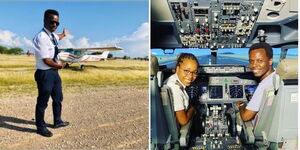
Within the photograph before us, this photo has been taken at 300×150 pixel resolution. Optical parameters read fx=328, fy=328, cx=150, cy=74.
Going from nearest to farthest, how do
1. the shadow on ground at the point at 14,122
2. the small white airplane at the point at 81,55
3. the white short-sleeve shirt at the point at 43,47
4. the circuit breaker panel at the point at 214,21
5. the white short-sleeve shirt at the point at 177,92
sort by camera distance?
1. the circuit breaker panel at the point at 214,21
2. the white short-sleeve shirt at the point at 177,92
3. the white short-sleeve shirt at the point at 43,47
4. the shadow on ground at the point at 14,122
5. the small white airplane at the point at 81,55

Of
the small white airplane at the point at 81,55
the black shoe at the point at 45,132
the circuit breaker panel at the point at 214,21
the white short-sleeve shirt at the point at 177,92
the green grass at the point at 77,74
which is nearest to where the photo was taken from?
the circuit breaker panel at the point at 214,21

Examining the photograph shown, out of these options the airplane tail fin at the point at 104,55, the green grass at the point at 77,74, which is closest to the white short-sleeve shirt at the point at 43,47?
the green grass at the point at 77,74

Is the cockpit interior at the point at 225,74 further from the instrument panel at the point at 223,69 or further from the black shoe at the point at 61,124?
the black shoe at the point at 61,124

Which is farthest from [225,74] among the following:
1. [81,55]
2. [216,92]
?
[81,55]

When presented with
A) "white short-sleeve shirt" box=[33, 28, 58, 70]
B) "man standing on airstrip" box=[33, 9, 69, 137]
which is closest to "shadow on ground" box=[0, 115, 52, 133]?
"man standing on airstrip" box=[33, 9, 69, 137]

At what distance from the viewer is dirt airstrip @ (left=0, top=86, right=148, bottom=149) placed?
13.1 ft

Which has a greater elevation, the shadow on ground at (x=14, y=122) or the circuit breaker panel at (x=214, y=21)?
the circuit breaker panel at (x=214, y=21)

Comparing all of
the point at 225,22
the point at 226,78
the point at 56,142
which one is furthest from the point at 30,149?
the point at 225,22

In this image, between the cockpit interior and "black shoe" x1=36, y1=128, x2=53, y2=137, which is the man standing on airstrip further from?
the cockpit interior

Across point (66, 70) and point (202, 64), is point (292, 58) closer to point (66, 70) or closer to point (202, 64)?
point (202, 64)

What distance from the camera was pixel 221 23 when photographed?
2.91 m

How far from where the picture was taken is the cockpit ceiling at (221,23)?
2.77 metres

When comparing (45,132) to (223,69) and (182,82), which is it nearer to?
(182,82)

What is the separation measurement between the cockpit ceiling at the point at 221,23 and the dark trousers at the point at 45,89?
1558mm
